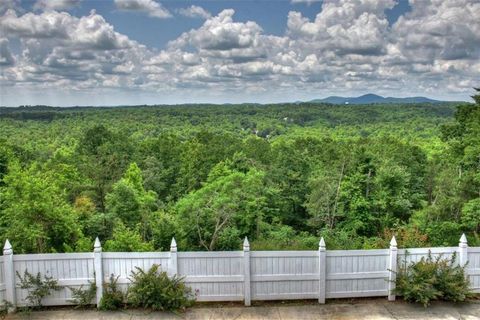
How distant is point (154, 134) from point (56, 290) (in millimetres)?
89899

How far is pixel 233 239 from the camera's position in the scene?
17.0 m

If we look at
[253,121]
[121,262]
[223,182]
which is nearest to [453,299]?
[121,262]

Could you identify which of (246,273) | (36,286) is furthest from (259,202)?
(36,286)

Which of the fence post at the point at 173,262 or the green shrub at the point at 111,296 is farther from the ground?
the fence post at the point at 173,262

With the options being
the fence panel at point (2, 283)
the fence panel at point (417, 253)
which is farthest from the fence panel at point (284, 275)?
the fence panel at point (2, 283)

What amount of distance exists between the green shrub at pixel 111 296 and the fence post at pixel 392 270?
5.29 metres

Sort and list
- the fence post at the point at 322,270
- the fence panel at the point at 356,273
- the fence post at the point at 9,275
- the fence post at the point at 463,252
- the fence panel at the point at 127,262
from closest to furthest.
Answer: the fence post at the point at 9,275 < the fence panel at the point at 127,262 < the fence post at the point at 322,270 < the fence panel at the point at 356,273 < the fence post at the point at 463,252

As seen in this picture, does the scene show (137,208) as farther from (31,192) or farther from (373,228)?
(373,228)

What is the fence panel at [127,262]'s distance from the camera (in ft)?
26.6

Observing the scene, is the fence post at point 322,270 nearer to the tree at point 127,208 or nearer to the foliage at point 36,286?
the foliage at point 36,286

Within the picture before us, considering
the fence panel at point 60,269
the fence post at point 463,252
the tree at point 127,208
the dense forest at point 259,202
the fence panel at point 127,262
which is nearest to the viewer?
the fence panel at point 60,269

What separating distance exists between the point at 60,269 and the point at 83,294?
65 centimetres

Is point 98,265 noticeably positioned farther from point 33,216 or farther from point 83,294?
point 33,216

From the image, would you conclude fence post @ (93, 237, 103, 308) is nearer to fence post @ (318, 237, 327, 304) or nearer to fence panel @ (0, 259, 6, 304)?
fence panel @ (0, 259, 6, 304)
